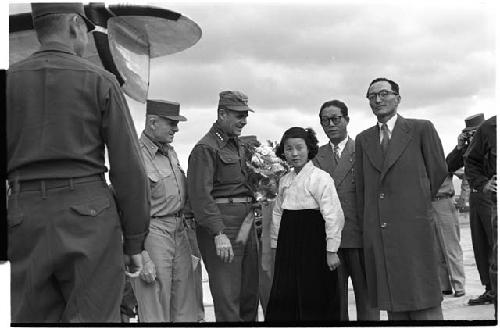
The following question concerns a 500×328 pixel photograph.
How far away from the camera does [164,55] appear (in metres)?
4.52

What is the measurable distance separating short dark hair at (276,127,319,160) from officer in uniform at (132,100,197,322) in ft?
2.14

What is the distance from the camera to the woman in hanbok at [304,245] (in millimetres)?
4613

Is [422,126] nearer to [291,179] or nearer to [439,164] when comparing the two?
[439,164]

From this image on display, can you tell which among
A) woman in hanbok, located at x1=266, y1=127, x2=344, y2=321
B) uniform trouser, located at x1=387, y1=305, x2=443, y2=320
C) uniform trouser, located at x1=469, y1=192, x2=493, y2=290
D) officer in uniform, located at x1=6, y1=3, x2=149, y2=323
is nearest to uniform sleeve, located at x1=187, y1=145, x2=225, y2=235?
woman in hanbok, located at x1=266, y1=127, x2=344, y2=321

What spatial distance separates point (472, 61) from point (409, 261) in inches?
49.2

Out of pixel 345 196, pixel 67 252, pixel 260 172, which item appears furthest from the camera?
pixel 260 172

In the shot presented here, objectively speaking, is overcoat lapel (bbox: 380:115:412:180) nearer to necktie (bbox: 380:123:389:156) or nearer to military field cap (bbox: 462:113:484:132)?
necktie (bbox: 380:123:389:156)

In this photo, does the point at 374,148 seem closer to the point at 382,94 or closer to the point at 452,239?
the point at 382,94

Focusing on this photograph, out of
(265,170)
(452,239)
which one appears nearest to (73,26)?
(265,170)

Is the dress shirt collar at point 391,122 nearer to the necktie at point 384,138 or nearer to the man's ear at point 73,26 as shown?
the necktie at point 384,138

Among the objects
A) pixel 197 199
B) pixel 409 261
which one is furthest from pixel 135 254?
pixel 409 261

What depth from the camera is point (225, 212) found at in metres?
4.79

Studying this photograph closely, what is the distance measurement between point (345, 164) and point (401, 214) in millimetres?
534

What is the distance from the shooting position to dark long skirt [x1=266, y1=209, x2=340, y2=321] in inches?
182
